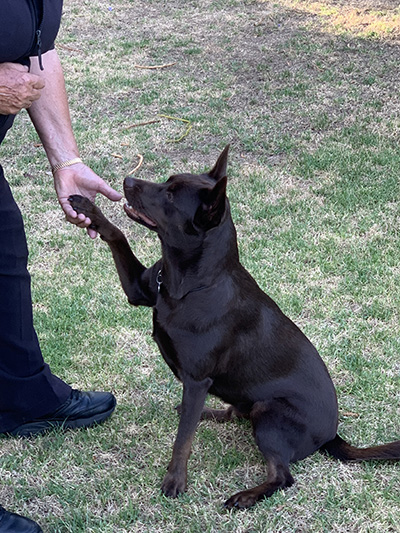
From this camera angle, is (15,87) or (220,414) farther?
(220,414)

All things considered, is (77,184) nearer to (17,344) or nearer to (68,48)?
(17,344)

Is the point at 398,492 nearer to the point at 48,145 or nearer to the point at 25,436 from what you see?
the point at 25,436

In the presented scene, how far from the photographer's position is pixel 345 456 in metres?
2.85

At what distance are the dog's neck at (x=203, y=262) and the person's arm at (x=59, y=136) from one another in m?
0.40

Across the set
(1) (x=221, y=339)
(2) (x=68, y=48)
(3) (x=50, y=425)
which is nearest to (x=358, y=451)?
(1) (x=221, y=339)

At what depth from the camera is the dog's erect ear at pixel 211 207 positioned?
7.86ft

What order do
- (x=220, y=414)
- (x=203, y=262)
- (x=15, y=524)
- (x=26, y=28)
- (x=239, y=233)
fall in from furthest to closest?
(x=239, y=233) < (x=220, y=414) < (x=203, y=262) < (x=15, y=524) < (x=26, y=28)

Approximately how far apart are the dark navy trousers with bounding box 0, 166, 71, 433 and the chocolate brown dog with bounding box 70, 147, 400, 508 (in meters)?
0.29

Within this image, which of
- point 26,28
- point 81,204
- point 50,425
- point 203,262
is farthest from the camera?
point 50,425

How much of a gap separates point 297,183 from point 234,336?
2990 mm

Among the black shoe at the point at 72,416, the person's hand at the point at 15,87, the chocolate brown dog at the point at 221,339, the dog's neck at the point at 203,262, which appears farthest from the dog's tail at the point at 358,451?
the person's hand at the point at 15,87

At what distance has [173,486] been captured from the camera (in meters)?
2.70

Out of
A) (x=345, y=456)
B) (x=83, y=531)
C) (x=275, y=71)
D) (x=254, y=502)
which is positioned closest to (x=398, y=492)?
(x=345, y=456)

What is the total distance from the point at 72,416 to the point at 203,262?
3.27 ft
